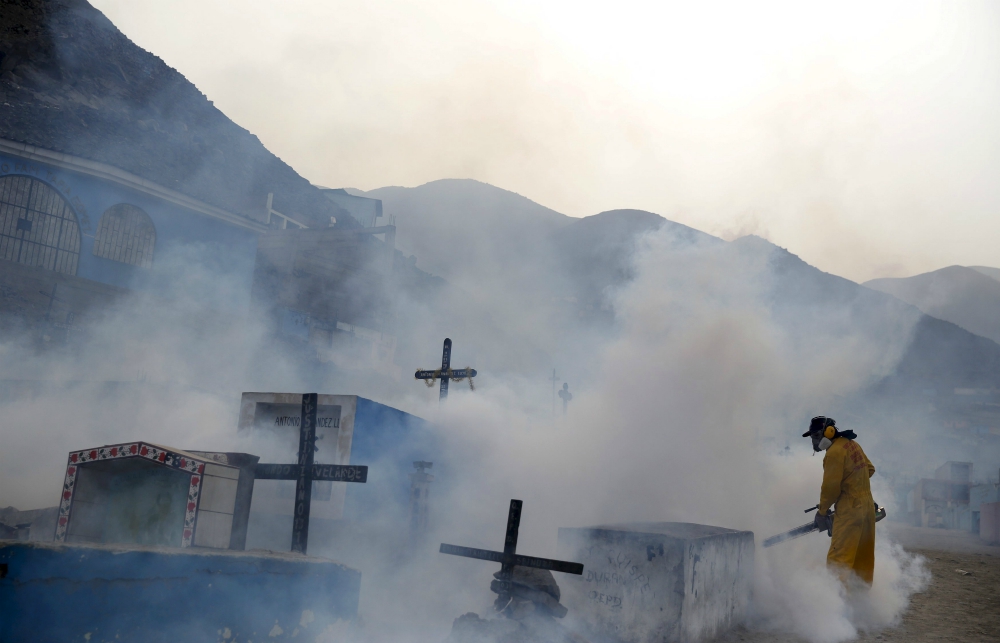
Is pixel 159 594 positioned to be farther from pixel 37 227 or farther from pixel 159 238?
pixel 159 238

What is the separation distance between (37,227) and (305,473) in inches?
656

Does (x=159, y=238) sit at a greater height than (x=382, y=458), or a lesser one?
greater

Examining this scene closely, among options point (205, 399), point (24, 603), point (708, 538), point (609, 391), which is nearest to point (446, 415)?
point (609, 391)

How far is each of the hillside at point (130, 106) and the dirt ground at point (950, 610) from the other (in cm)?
2297

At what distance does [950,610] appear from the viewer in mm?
8539

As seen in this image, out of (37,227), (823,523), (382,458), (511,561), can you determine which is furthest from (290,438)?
(37,227)

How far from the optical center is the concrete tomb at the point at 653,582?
6578 mm

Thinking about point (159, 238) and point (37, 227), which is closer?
point (37, 227)

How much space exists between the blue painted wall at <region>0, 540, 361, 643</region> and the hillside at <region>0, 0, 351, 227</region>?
68.7ft

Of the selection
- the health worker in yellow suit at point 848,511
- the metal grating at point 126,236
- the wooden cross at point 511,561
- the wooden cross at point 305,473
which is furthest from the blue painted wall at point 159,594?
the metal grating at point 126,236

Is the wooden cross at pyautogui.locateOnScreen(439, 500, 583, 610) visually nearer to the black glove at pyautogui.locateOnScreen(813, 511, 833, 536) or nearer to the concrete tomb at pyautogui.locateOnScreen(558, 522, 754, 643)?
the concrete tomb at pyautogui.locateOnScreen(558, 522, 754, 643)

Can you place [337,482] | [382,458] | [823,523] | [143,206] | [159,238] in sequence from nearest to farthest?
[823,523]
[337,482]
[382,458]
[143,206]
[159,238]

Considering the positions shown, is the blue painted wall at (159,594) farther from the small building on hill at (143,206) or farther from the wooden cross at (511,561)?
the small building on hill at (143,206)

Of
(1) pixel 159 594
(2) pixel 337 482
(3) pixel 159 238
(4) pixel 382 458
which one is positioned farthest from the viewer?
(3) pixel 159 238
